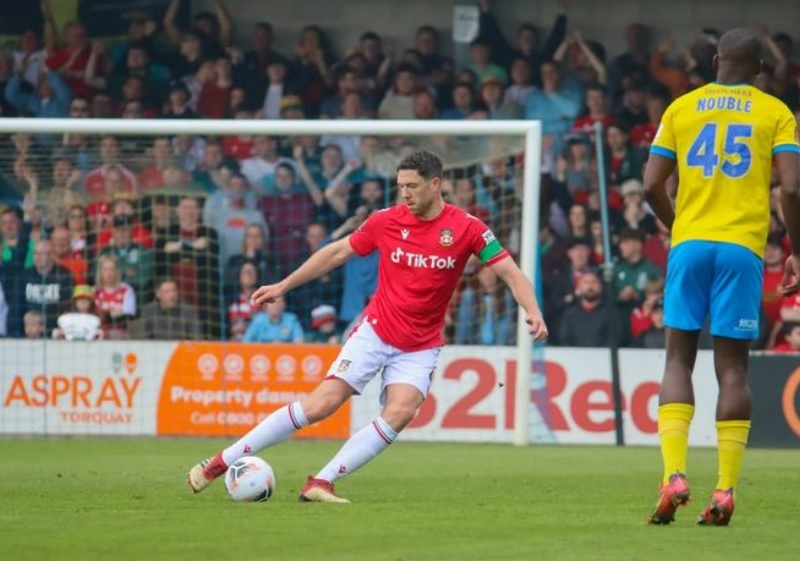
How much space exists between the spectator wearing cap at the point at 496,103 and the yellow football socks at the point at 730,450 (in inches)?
526

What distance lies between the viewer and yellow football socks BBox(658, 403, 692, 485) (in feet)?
27.0

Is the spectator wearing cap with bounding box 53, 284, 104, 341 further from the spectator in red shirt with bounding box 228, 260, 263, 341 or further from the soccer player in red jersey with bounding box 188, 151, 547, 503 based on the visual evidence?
the soccer player in red jersey with bounding box 188, 151, 547, 503

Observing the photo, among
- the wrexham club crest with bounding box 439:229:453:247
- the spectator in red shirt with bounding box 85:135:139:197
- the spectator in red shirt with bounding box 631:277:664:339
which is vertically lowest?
the spectator in red shirt with bounding box 631:277:664:339

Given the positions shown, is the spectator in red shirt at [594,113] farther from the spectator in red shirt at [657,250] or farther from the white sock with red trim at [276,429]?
the white sock with red trim at [276,429]

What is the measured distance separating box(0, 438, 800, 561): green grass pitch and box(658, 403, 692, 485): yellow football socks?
0.97 ft

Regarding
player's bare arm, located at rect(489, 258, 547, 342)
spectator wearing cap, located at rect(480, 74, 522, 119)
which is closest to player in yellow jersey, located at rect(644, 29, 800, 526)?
player's bare arm, located at rect(489, 258, 547, 342)

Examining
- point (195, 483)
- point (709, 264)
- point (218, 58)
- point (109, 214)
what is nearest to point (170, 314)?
point (109, 214)

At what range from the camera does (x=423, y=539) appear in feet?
25.2

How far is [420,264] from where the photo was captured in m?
10.3

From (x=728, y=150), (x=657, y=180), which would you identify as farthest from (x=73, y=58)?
(x=728, y=150)

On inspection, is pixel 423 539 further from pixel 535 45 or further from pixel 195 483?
pixel 535 45

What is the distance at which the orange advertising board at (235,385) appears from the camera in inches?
694

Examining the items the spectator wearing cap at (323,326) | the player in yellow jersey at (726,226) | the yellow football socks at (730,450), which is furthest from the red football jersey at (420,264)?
the spectator wearing cap at (323,326)

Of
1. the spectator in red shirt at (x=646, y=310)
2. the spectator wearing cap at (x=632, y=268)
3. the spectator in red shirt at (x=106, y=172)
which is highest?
the spectator in red shirt at (x=106, y=172)
